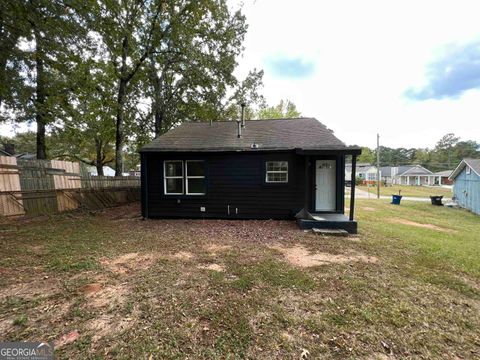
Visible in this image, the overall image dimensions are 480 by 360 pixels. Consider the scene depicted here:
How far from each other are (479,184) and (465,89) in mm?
11498

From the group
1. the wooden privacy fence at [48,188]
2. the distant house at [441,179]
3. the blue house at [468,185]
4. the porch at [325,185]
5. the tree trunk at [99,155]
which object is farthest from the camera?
the distant house at [441,179]

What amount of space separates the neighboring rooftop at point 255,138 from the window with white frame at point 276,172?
59 cm

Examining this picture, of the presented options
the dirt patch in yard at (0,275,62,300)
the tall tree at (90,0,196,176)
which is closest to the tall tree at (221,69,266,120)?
the tall tree at (90,0,196,176)

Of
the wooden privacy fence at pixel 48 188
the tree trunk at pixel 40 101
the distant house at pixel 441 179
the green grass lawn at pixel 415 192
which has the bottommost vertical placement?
the green grass lawn at pixel 415 192

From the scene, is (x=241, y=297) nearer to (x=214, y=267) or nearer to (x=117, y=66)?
(x=214, y=267)

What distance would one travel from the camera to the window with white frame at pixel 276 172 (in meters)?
7.79

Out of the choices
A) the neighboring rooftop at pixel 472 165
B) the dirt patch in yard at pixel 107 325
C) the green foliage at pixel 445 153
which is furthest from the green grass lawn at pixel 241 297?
the green foliage at pixel 445 153

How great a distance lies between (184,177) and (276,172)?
11.4 ft

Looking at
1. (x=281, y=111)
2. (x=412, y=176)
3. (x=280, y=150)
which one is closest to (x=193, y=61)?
(x=280, y=150)

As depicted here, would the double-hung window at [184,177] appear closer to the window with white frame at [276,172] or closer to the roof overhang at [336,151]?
the window with white frame at [276,172]

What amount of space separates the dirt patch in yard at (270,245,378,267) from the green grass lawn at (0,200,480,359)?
0.12 feet

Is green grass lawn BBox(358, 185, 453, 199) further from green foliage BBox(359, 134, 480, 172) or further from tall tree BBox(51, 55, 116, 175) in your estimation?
tall tree BBox(51, 55, 116, 175)

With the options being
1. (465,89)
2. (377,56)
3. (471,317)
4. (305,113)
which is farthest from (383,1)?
(305,113)

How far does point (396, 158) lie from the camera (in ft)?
249
